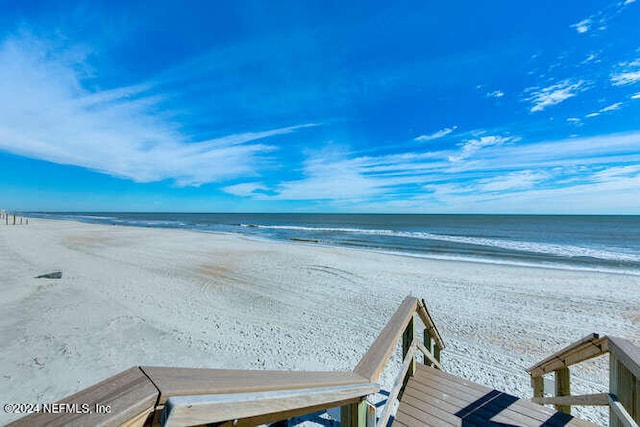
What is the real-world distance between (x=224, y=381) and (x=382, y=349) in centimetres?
134

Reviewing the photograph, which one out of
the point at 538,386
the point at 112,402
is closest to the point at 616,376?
the point at 538,386

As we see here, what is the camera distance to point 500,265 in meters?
16.3

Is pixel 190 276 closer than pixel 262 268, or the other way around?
pixel 190 276

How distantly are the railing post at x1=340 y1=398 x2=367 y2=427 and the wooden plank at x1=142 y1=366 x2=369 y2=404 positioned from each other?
0.91ft

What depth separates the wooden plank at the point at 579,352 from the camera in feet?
8.46

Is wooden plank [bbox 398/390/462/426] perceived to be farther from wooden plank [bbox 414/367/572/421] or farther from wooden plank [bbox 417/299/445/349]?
wooden plank [bbox 417/299/445/349]

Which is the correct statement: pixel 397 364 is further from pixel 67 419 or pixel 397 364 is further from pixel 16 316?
pixel 16 316

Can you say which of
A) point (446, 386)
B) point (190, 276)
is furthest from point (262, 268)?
point (446, 386)

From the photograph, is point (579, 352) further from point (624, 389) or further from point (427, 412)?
point (427, 412)

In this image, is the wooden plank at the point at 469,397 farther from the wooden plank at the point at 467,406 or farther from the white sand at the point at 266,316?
the white sand at the point at 266,316

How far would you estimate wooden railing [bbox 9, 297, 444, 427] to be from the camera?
758 mm

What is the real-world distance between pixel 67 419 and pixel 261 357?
17.3 ft

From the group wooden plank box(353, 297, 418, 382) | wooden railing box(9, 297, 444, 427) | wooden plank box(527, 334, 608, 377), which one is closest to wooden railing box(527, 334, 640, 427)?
wooden plank box(527, 334, 608, 377)

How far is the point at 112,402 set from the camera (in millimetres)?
786
